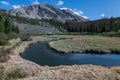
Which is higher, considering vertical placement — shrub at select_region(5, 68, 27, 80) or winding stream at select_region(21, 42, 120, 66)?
shrub at select_region(5, 68, 27, 80)

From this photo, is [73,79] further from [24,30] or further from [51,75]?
[24,30]

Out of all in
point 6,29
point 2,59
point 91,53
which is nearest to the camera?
point 2,59

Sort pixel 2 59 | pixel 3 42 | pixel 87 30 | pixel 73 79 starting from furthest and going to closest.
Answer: pixel 87 30 < pixel 3 42 < pixel 2 59 < pixel 73 79

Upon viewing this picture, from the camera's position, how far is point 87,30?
185375mm

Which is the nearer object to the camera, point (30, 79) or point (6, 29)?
point (30, 79)

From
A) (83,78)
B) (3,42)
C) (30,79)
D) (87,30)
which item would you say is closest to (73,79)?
(83,78)

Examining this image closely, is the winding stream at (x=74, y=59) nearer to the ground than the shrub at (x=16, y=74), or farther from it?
nearer to the ground

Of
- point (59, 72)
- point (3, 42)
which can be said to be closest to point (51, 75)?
point (59, 72)

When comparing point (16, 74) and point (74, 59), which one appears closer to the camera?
point (16, 74)

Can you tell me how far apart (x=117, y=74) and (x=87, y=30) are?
163832mm

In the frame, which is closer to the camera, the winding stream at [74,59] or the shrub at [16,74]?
the shrub at [16,74]

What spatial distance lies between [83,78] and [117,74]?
3713 mm

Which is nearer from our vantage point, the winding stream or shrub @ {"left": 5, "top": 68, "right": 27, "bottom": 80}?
shrub @ {"left": 5, "top": 68, "right": 27, "bottom": 80}

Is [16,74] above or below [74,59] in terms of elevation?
above
